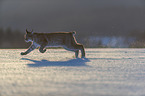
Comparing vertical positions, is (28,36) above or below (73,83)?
above

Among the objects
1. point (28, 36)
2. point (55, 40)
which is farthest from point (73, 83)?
point (28, 36)

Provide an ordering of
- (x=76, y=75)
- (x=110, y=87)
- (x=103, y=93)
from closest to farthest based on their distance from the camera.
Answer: (x=103, y=93) → (x=110, y=87) → (x=76, y=75)

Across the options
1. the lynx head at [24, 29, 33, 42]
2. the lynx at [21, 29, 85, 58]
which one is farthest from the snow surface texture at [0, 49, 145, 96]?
the lynx head at [24, 29, 33, 42]

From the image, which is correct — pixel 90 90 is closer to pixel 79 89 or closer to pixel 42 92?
pixel 79 89

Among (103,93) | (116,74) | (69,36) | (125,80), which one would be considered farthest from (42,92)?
(69,36)

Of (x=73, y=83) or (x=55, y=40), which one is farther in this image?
(x=55, y=40)

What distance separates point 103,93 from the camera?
1940 millimetres

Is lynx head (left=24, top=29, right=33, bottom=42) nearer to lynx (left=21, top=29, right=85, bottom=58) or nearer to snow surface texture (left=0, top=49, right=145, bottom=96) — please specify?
lynx (left=21, top=29, right=85, bottom=58)

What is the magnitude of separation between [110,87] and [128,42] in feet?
17.7

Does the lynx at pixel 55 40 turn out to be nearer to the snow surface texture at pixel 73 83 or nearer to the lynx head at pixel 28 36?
the lynx head at pixel 28 36

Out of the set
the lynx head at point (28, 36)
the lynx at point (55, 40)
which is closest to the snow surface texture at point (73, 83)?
the lynx at point (55, 40)

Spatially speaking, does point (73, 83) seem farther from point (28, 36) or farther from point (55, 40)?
point (28, 36)

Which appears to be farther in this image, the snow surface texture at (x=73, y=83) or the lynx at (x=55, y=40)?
the lynx at (x=55, y=40)

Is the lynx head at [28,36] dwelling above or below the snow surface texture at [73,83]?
above
